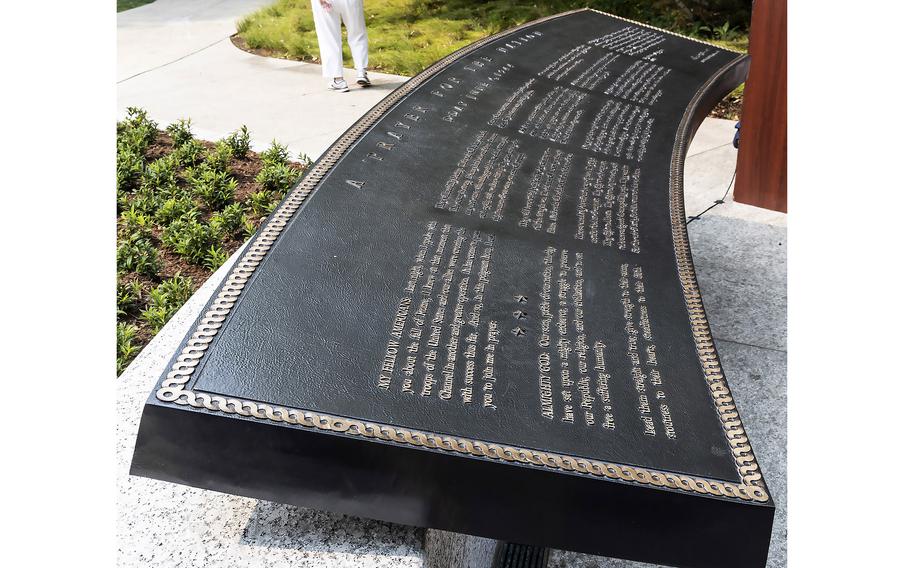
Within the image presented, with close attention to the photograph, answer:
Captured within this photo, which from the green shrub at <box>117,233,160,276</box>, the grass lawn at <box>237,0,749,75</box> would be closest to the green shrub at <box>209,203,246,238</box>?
the green shrub at <box>117,233,160,276</box>

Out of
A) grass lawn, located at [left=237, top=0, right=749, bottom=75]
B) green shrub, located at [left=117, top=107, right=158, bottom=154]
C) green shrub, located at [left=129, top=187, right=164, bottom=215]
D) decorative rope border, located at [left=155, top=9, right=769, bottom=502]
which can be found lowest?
green shrub, located at [left=129, top=187, right=164, bottom=215]

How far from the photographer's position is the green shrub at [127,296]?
337 cm

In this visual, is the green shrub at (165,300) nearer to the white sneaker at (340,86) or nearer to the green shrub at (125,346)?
the green shrub at (125,346)

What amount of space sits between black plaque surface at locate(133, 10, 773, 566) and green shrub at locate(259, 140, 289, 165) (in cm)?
225

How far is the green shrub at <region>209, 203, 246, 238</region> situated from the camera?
394cm

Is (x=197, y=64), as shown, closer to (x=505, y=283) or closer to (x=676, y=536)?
(x=505, y=283)

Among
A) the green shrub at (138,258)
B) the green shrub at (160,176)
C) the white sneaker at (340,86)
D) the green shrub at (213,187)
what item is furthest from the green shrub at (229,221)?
the white sneaker at (340,86)

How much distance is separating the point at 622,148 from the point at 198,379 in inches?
73.6

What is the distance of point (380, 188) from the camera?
2.23m

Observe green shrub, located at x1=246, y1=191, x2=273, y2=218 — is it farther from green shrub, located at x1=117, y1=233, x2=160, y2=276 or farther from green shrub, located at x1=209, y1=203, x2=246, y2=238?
green shrub, located at x1=117, y1=233, x2=160, y2=276

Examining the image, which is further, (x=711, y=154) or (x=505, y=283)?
(x=711, y=154)

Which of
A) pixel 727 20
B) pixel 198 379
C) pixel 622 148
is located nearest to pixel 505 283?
pixel 198 379

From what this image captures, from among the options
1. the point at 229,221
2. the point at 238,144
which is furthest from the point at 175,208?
the point at 238,144

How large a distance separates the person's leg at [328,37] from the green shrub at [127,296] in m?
3.28
